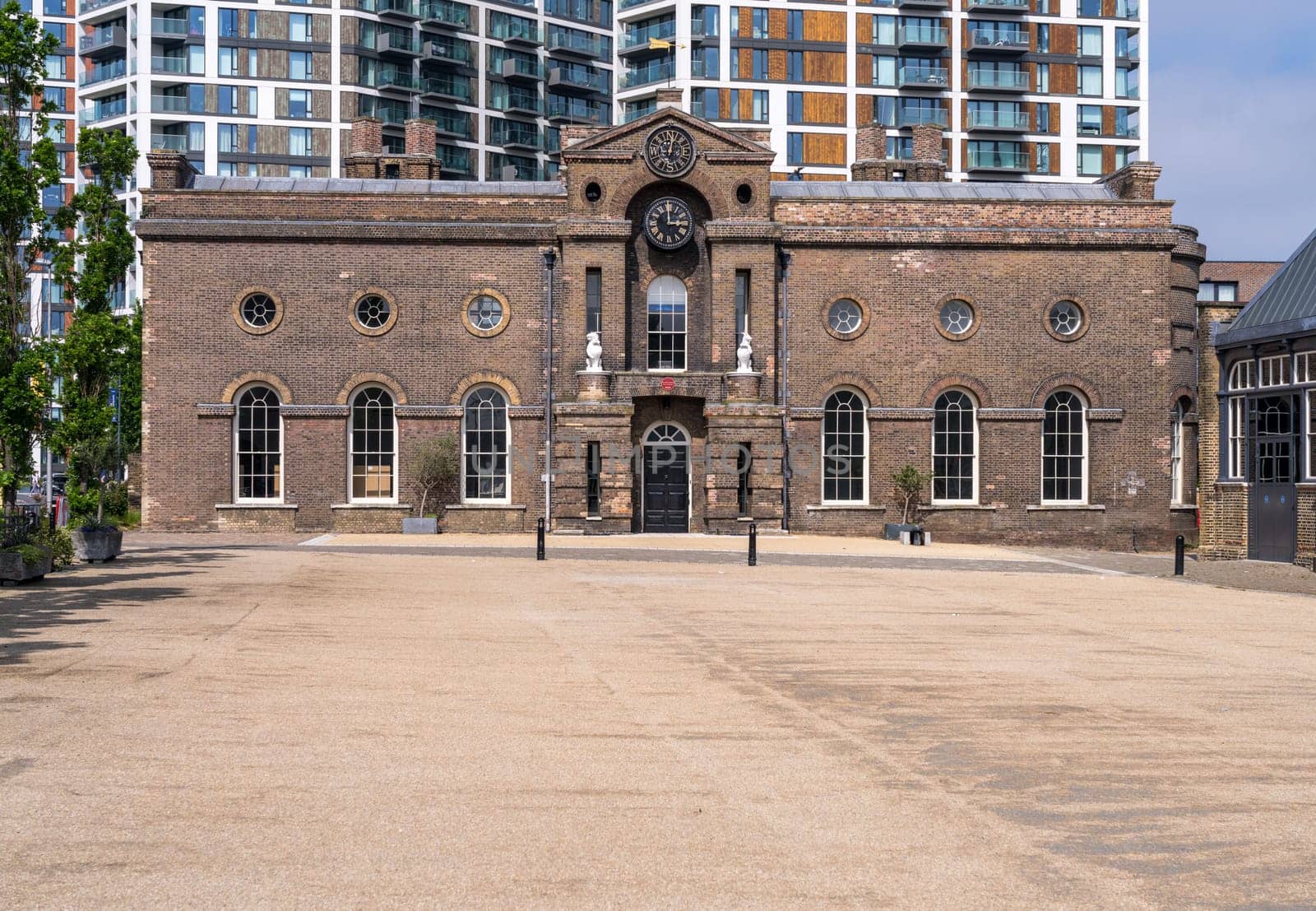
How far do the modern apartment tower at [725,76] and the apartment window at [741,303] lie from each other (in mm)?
36153

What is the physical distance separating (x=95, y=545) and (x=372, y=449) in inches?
408

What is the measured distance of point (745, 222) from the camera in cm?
3388

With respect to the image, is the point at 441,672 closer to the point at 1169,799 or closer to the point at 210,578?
the point at 1169,799

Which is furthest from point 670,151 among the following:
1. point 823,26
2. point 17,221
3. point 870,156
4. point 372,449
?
point 823,26

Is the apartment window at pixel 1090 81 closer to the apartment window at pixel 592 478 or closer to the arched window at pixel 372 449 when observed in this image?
the apartment window at pixel 592 478

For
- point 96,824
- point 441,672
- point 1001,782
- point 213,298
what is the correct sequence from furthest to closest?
point 213,298, point 441,672, point 1001,782, point 96,824

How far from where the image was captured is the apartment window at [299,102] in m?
72.5

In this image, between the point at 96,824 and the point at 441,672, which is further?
the point at 441,672

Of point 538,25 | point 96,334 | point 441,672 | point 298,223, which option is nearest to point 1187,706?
point 441,672

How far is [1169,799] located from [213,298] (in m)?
29.7

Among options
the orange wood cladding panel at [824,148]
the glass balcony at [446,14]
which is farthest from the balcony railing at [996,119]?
the glass balcony at [446,14]

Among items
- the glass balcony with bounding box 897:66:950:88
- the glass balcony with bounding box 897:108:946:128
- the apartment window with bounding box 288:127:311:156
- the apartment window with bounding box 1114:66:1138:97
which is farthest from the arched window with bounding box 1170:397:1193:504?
the apartment window with bounding box 288:127:311:156

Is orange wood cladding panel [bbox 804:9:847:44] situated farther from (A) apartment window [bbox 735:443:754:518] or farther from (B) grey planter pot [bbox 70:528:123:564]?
(B) grey planter pot [bbox 70:528:123:564]

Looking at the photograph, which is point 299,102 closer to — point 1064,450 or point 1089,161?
point 1089,161
